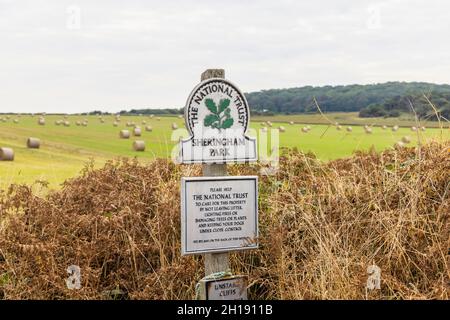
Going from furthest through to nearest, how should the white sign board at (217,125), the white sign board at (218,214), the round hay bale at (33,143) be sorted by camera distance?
→ the round hay bale at (33,143), the white sign board at (217,125), the white sign board at (218,214)

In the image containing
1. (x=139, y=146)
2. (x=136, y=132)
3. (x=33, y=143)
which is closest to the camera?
(x=33, y=143)

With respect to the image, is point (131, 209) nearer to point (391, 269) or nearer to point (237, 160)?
point (237, 160)

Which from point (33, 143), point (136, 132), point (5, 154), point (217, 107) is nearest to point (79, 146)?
point (33, 143)

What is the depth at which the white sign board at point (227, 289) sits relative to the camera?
18.9 feet

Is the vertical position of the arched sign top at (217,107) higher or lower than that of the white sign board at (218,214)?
higher

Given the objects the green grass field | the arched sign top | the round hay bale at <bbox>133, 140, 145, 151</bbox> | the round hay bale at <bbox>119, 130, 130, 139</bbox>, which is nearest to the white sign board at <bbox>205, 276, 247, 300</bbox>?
the arched sign top

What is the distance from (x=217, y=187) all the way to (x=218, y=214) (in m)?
0.25

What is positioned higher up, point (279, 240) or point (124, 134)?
point (124, 134)

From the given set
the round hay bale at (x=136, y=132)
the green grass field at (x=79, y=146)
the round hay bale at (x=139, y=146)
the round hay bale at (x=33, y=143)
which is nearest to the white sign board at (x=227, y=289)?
the green grass field at (x=79, y=146)

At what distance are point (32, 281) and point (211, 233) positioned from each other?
189 centimetres

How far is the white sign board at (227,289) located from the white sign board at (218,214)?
0.29m

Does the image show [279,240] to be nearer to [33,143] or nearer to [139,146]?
[33,143]

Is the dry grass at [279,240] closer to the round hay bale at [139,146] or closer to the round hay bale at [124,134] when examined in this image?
the round hay bale at [139,146]

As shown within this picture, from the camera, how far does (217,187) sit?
19.1ft
